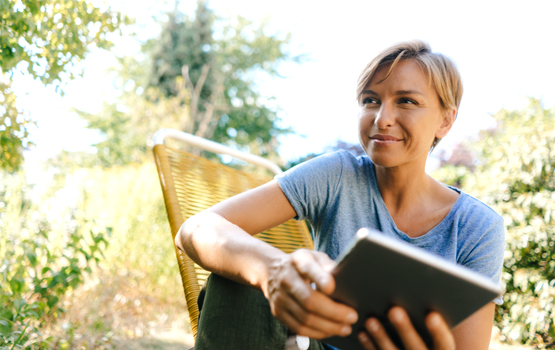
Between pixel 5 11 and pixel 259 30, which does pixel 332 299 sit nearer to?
pixel 5 11

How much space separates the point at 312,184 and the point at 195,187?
849 mm

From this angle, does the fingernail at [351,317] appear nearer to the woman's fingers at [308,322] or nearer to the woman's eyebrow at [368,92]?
the woman's fingers at [308,322]

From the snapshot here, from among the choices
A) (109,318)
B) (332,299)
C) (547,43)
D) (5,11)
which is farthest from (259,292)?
(547,43)

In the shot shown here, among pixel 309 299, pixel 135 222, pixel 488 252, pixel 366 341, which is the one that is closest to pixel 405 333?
pixel 366 341

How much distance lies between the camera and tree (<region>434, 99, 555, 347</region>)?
3.22 meters

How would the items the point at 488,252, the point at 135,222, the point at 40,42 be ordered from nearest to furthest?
the point at 488,252, the point at 40,42, the point at 135,222

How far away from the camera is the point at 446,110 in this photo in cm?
150

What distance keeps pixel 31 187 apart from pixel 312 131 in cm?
1449

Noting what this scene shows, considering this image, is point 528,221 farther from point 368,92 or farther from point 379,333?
point 379,333

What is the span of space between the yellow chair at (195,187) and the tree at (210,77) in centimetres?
931

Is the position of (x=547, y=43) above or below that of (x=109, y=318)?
above

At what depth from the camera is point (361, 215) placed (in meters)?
1.50

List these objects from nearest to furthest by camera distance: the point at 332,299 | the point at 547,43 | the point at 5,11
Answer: the point at 332,299 < the point at 5,11 < the point at 547,43

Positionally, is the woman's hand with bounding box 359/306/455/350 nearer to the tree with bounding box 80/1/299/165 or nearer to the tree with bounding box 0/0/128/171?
the tree with bounding box 0/0/128/171
